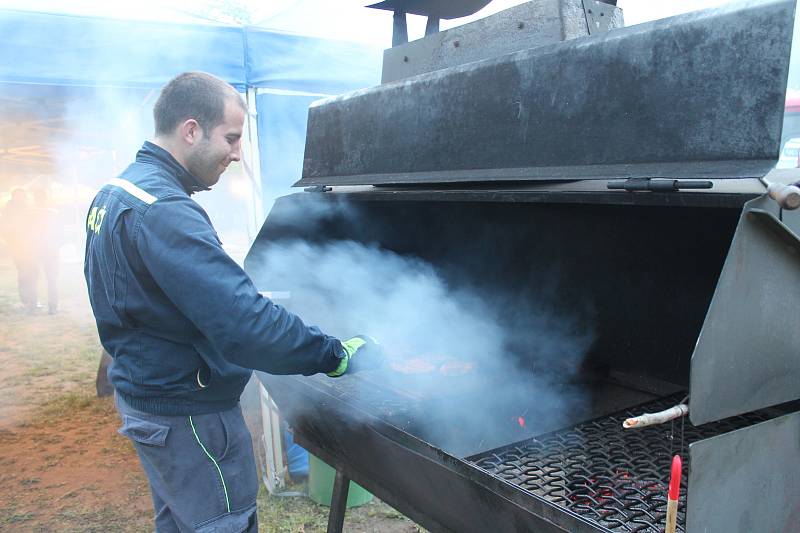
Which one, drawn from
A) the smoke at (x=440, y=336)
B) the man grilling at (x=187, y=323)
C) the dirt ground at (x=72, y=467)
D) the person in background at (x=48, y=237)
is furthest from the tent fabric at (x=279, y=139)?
the person in background at (x=48, y=237)

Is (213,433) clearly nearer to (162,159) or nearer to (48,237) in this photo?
(162,159)

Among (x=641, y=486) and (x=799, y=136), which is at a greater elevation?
(x=799, y=136)

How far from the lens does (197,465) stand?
6.50 ft

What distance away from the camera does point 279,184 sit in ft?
13.1

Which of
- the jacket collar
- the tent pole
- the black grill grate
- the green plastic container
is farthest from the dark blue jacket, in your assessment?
the green plastic container

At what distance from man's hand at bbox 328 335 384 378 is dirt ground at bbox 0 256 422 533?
201 centimetres

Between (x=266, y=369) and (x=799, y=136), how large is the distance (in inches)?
297

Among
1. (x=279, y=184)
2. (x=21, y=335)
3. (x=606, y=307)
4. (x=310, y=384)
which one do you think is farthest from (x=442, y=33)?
(x=21, y=335)

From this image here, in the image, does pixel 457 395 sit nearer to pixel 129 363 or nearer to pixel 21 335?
pixel 129 363

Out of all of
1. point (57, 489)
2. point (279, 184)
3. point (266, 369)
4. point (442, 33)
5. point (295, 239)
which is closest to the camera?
point (266, 369)

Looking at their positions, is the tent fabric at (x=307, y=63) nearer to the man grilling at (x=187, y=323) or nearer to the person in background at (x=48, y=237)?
the man grilling at (x=187, y=323)

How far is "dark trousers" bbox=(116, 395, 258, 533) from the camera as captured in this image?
1965 mm

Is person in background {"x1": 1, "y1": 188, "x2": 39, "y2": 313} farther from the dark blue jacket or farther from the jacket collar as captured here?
the jacket collar

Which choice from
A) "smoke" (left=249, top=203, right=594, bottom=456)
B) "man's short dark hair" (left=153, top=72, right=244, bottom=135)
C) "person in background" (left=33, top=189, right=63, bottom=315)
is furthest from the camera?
"person in background" (left=33, top=189, right=63, bottom=315)
